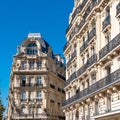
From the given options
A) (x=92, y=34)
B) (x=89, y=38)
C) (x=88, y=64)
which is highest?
(x=92, y=34)

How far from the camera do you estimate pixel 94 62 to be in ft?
104

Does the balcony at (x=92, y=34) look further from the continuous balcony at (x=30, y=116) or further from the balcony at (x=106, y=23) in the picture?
the continuous balcony at (x=30, y=116)

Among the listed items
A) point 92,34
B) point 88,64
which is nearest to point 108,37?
point 92,34

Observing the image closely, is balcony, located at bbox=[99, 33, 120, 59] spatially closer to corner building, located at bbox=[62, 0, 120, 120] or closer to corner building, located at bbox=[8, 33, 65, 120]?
corner building, located at bbox=[62, 0, 120, 120]

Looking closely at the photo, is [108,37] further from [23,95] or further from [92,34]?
[23,95]

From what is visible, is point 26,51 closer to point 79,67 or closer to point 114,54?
point 79,67

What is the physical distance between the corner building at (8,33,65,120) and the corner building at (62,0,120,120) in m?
23.6

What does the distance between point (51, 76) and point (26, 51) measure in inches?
275

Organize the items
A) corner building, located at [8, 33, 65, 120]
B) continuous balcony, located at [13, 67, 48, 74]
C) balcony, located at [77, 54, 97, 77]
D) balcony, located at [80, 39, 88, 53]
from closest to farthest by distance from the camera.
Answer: balcony, located at [77, 54, 97, 77] < balcony, located at [80, 39, 88, 53] < corner building, located at [8, 33, 65, 120] < continuous balcony, located at [13, 67, 48, 74]

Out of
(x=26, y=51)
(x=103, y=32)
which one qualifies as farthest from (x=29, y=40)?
(x=103, y=32)

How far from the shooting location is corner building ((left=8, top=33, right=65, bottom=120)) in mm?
65938

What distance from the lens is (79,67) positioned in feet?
126

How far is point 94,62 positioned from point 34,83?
36717mm

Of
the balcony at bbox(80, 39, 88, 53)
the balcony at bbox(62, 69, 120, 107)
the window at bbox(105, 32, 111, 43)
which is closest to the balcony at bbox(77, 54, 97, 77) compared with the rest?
the balcony at bbox(80, 39, 88, 53)
